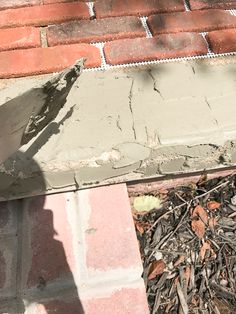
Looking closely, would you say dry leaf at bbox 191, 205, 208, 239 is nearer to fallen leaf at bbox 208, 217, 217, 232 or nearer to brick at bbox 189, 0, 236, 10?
fallen leaf at bbox 208, 217, 217, 232

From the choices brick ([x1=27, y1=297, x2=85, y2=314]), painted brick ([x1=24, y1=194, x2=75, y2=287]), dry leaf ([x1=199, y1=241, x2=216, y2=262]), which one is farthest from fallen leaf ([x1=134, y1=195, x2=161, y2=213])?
brick ([x1=27, y1=297, x2=85, y2=314])

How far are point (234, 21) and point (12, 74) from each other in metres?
1.08

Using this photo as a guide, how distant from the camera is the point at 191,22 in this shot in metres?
1.86

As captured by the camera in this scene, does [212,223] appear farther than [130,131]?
Yes

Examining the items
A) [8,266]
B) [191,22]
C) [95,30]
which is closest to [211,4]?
[191,22]

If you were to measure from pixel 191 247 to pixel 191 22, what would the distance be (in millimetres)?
1059

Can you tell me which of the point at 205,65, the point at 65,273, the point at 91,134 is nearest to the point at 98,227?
the point at 65,273

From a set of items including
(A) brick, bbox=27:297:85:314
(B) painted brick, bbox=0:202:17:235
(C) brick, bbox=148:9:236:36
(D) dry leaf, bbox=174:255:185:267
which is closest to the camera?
(A) brick, bbox=27:297:85:314

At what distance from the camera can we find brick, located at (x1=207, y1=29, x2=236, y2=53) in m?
1.81

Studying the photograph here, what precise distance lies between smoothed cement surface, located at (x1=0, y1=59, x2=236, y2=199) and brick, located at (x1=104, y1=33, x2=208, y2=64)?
0.20 feet

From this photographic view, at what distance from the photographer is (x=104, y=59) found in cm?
175

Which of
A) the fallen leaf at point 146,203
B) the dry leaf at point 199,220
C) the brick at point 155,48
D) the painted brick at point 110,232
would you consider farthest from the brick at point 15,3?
the dry leaf at point 199,220

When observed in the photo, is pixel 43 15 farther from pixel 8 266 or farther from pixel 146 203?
pixel 8 266

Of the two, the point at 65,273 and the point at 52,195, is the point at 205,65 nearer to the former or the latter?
the point at 52,195
